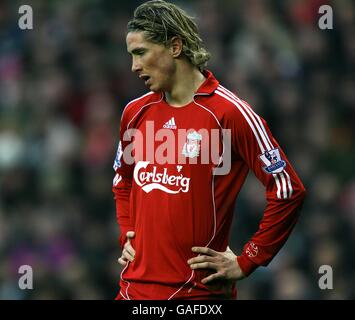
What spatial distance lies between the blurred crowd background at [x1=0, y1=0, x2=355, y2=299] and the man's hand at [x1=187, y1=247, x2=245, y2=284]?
410 centimetres

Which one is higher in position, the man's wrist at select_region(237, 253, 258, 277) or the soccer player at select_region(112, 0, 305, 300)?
the soccer player at select_region(112, 0, 305, 300)

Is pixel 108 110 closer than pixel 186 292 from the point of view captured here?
No

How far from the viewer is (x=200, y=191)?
5.38 m

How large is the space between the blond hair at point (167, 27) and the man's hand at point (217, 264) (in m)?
0.99

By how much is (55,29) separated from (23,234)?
9.91 feet

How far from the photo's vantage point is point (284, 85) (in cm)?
1136

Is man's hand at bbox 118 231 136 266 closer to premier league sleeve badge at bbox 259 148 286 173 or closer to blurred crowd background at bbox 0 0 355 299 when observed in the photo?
premier league sleeve badge at bbox 259 148 286 173

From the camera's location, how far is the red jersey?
17.6 feet

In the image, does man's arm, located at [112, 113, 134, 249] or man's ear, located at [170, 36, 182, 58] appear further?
man's arm, located at [112, 113, 134, 249]

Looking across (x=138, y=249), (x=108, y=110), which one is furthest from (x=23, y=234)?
(x=138, y=249)

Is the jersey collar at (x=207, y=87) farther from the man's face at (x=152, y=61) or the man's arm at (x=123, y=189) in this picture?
the man's arm at (x=123, y=189)

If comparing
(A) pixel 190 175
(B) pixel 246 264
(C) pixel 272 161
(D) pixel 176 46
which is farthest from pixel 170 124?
(B) pixel 246 264

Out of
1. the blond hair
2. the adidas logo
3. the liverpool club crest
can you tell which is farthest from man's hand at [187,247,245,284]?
the blond hair

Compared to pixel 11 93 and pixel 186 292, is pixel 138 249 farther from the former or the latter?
pixel 11 93
